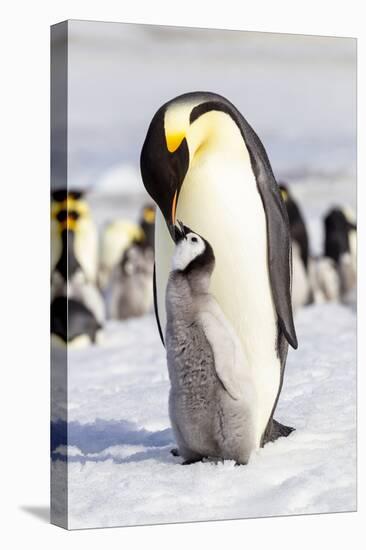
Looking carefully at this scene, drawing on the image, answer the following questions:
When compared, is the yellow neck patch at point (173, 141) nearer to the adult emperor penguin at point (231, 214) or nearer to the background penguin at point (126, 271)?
the adult emperor penguin at point (231, 214)

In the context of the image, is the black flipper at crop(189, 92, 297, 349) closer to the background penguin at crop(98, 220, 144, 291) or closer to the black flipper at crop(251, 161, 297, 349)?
the black flipper at crop(251, 161, 297, 349)

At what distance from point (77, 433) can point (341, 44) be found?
1860 mm

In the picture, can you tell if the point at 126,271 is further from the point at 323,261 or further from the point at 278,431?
the point at 278,431

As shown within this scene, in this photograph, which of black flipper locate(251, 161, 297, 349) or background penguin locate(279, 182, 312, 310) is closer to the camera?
black flipper locate(251, 161, 297, 349)

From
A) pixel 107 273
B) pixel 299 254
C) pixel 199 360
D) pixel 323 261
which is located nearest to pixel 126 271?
pixel 107 273

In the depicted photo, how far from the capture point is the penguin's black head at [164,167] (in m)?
5.52

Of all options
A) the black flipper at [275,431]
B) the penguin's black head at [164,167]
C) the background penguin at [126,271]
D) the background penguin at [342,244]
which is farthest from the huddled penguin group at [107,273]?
the black flipper at [275,431]

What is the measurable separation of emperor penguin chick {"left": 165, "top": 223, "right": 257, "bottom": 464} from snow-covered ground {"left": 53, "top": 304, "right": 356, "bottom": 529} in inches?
6.0

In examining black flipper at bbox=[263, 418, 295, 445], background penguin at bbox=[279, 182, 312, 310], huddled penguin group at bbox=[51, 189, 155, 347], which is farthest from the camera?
huddled penguin group at bbox=[51, 189, 155, 347]

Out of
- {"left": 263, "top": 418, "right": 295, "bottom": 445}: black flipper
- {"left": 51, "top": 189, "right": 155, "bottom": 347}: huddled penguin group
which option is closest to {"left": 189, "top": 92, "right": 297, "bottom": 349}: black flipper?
{"left": 263, "top": 418, "right": 295, "bottom": 445}: black flipper

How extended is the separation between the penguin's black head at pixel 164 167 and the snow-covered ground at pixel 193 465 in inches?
25.8

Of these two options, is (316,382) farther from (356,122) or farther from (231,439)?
(356,122)

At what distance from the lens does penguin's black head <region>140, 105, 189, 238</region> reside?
5523 mm

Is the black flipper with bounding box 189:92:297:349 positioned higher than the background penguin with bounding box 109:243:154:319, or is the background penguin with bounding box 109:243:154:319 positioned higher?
the black flipper with bounding box 189:92:297:349
